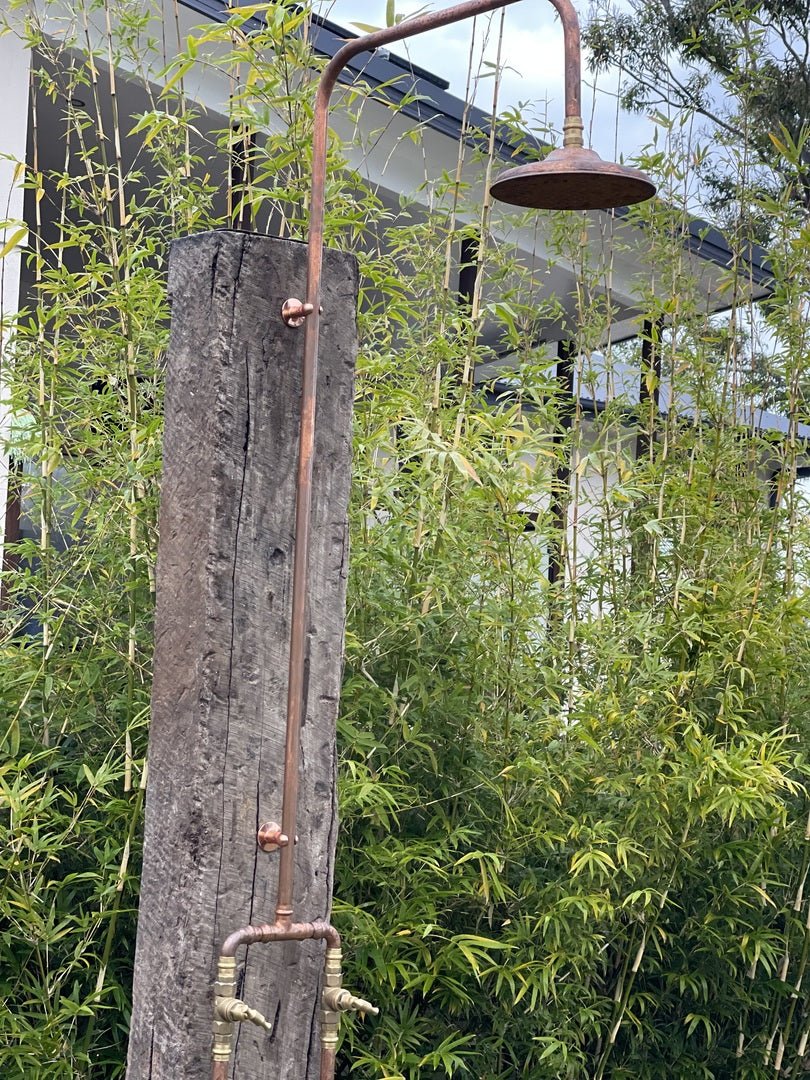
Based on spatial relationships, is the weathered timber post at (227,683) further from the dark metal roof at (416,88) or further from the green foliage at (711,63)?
the green foliage at (711,63)

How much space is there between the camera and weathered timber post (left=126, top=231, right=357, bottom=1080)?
1572 millimetres

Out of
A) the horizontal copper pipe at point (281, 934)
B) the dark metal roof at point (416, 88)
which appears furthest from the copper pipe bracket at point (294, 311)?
the dark metal roof at point (416, 88)

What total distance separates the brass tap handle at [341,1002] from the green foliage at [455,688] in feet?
1.93

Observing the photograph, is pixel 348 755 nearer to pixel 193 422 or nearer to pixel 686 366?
pixel 193 422

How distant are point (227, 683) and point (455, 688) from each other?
3.55ft

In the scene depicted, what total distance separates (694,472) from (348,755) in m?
1.47

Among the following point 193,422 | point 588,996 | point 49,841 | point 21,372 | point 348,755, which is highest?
point 21,372

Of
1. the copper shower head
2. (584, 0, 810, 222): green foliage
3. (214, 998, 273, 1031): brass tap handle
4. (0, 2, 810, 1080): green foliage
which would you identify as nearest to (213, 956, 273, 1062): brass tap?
(214, 998, 273, 1031): brass tap handle

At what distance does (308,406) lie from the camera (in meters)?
1.63

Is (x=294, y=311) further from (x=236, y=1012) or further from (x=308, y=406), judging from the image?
(x=236, y=1012)

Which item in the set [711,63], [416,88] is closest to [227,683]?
[416,88]

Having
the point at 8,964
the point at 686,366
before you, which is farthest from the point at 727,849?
the point at 8,964

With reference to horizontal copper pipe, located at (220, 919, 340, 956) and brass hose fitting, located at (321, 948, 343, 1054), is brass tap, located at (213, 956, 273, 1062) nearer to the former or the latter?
horizontal copper pipe, located at (220, 919, 340, 956)

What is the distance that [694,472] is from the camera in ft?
11.2
